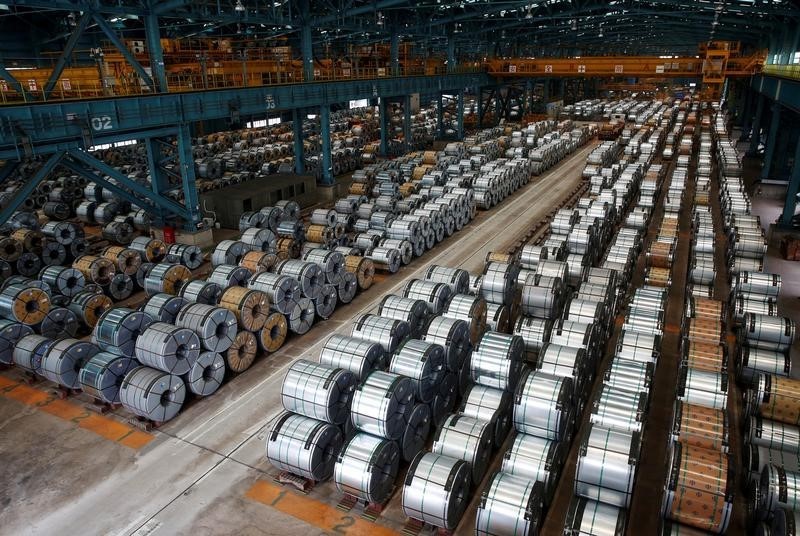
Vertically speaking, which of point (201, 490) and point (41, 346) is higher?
point (41, 346)

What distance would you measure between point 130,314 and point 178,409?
95.5 inches

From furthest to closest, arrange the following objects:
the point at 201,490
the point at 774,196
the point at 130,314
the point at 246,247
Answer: the point at 774,196, the point at 246,247, the point at 130,314, the point at 201,490

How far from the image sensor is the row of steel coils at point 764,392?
754 cm

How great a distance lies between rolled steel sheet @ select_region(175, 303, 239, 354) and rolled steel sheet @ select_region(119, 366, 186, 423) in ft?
3.30

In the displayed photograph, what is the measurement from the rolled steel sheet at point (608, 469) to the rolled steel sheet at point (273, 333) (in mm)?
7796

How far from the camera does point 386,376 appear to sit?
920 centimetres

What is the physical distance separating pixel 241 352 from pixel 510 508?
725 centimetres

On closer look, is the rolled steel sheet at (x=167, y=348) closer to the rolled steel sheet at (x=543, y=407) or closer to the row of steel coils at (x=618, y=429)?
the rolled steel sheet at (x=543, y=407)

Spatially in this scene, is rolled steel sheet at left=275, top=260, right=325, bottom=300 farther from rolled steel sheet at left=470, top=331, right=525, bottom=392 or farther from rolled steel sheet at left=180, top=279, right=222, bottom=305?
rolled steel sheet at left=470, top=331, right=525, bottom=392

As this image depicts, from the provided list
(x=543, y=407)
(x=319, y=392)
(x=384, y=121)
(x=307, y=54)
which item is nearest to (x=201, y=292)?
(x=319, y=392)

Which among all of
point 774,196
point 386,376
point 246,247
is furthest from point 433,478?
point 774,196

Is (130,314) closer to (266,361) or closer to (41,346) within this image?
(41,346)

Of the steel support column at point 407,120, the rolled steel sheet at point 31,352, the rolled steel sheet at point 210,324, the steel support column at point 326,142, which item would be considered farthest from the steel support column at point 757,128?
the rolled steel sheet at point 31,352

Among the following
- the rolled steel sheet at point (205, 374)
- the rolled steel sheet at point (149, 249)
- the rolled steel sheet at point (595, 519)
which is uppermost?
the rolled steel sheet at point (149, 249)
